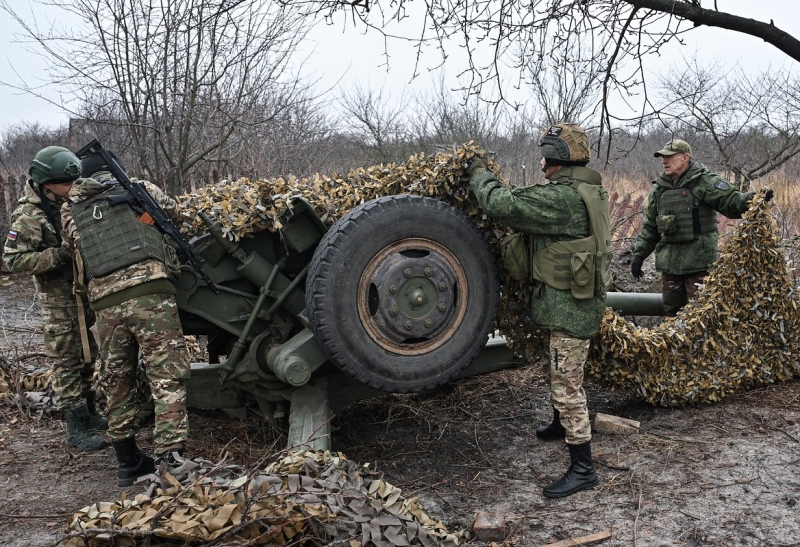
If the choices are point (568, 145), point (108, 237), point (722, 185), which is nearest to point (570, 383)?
point (568, 145)

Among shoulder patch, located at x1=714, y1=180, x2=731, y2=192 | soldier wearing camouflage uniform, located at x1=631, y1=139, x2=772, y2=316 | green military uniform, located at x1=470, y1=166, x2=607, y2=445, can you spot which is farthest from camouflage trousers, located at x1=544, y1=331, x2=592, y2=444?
shoulder patch, located at x1=714, y1=180, x2=731, y2=192

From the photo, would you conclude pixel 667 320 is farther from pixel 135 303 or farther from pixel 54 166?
pixel 54 166

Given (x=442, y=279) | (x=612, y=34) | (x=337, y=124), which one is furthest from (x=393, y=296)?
(x=337, y=124)

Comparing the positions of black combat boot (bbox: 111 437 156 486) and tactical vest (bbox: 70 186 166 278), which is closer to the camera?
tactical vest (bbox: 70 186 166 278)

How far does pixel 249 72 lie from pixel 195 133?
98 centimetres

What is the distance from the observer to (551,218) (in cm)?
391

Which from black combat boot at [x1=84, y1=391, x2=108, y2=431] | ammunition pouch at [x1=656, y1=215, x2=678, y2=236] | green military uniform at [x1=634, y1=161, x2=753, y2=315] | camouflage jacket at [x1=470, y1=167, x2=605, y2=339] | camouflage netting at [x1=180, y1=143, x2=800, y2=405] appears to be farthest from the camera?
ammunition pouch at [x1=656, y1=215, x2=678, y2=236]

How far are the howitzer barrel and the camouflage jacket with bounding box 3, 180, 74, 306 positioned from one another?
417 cm

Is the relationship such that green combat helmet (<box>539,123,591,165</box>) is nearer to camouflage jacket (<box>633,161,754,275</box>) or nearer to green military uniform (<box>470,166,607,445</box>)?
green military uniform (<box>470,166,607,445</box>)

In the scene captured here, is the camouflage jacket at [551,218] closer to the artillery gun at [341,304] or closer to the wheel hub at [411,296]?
the artillery gun at [341,304]

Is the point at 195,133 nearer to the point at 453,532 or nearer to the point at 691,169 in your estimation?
the point at 691,169

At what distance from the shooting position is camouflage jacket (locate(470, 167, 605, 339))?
3871mm

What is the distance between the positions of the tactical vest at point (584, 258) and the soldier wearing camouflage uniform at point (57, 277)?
3.01 metres

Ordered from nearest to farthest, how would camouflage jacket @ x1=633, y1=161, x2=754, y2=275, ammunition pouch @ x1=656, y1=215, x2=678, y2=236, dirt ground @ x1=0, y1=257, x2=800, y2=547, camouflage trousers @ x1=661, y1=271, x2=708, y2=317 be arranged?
dirt ground @ x1=0, y1=257, x2=800, y2=547, camouflage jacket @ x1=633, y1=161, x2=754, y2=275, ammunition pouch @ x1=656, y1=215, x2=678, y2=236, camouflage trousers @ x1=661, y1=271, x2=708, y2=317
